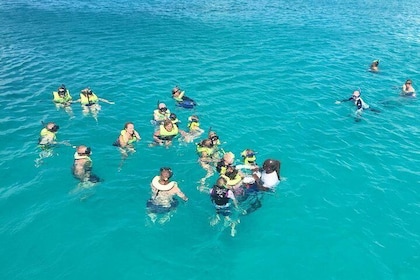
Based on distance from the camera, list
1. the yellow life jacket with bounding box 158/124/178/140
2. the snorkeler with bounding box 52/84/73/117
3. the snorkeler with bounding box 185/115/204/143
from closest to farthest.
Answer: the yellow life jacket with bounding box 158/124/178/140 → the snorkeler with bounding box 185/115/204/143 → the snorkeler with bounding box 52/84/73/117

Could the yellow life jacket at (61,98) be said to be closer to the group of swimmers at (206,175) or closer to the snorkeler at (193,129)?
the group of swimmers at (206,175)

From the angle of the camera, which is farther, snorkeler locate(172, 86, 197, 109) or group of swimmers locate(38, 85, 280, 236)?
snorkeler locate(172, 86, 197, 109)

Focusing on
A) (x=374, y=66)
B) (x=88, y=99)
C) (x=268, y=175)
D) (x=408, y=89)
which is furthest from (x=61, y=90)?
(x=374, y=66)

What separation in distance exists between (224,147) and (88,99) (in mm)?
10143

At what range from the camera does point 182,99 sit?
81.3 feet

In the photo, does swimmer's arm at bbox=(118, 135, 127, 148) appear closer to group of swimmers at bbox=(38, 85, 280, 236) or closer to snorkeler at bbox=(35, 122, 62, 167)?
group of swimmers at bbox=(38, 85, 280, 236)

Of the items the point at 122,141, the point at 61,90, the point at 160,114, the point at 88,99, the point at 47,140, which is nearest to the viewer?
the point at 122,141

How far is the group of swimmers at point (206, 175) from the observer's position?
49.1 feet

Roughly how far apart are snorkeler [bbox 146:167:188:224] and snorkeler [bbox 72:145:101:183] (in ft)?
12.4

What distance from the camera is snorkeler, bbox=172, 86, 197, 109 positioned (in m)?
24.4

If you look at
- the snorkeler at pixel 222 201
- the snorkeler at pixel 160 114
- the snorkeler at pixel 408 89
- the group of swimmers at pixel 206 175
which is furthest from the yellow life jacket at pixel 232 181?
the snorkeler at pixel 408 89

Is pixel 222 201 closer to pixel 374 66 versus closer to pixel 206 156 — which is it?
pixel 206 156

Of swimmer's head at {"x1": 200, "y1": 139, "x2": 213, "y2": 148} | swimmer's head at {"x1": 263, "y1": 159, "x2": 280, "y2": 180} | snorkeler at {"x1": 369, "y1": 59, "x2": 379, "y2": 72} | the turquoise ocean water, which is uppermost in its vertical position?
snorkeler at {"x1": 369, "y1": 59, "x2": 379, "y2": 72}

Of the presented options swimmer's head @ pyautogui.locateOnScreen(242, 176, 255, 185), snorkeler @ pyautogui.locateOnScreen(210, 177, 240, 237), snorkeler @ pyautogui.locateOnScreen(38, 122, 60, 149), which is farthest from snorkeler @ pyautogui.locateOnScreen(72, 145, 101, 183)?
swimmer's head @ pyautogui.locateOnScreen(242, 176, 255, 185)
